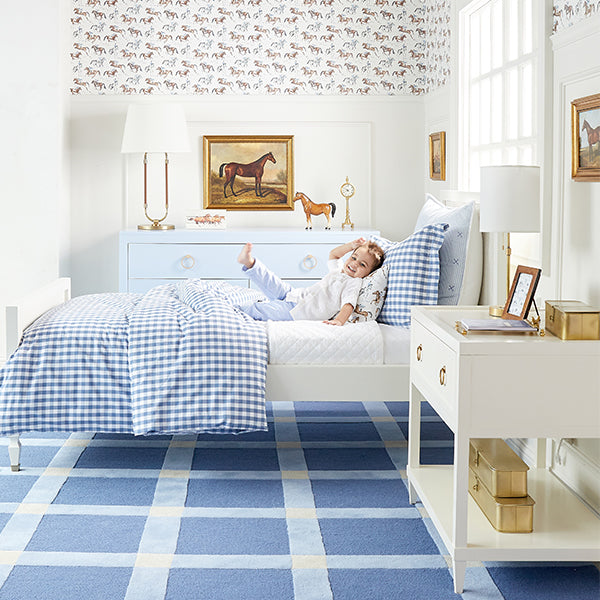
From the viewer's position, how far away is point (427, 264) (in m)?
3.34

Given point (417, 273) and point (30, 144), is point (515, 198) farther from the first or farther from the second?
point (30, 144)

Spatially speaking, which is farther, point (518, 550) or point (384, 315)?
point (384, 315)

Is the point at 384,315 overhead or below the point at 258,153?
below

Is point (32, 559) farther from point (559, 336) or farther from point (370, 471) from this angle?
point (559, 336)

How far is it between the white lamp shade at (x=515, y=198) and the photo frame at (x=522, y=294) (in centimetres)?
18

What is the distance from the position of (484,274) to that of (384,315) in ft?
1.51

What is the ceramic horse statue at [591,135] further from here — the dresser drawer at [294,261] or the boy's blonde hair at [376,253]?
the dresser drawer at [294,261]

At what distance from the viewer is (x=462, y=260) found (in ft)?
11.1

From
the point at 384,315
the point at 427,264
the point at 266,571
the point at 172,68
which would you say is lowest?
the point at 266,571

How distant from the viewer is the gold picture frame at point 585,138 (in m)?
2.61

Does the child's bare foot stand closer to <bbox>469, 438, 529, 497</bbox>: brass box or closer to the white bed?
the white bed

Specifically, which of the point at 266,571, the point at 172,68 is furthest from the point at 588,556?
the point at 172,68

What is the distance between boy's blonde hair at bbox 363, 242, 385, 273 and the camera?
140 inches

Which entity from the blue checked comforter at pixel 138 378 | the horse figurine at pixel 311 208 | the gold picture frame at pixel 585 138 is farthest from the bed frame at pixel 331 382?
the horse figurine at pixel 311 208
